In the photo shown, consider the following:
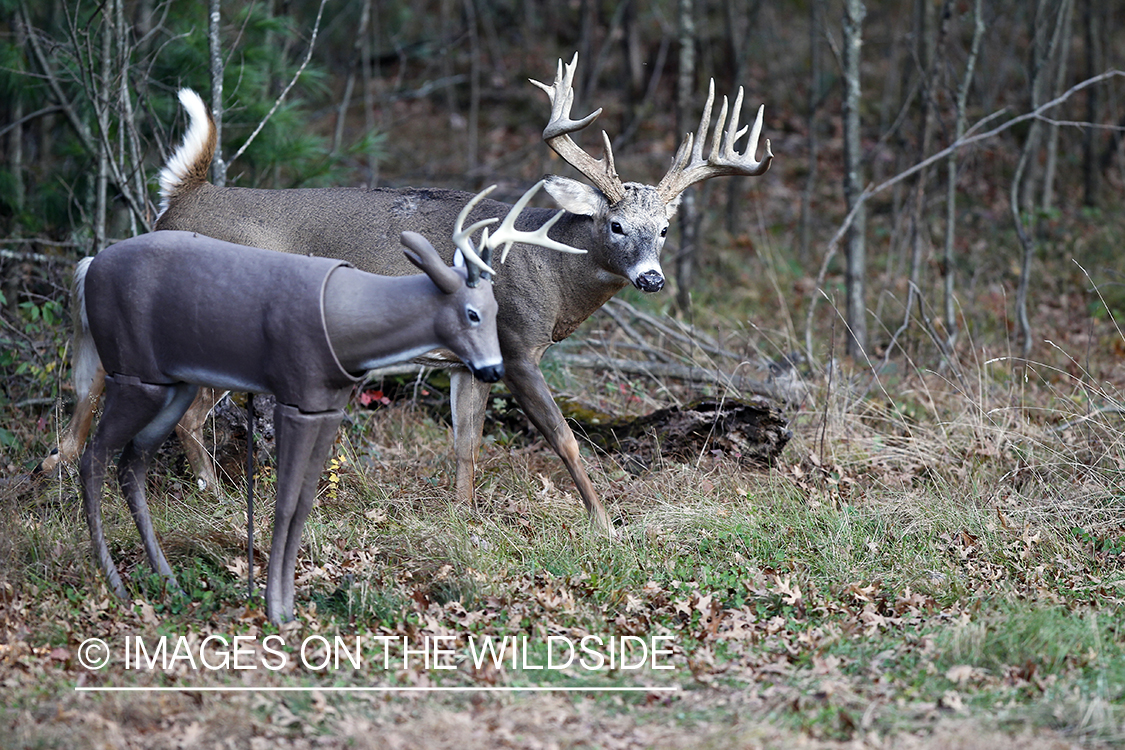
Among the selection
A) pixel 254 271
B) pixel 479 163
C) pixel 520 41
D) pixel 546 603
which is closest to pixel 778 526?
pixel 546 603

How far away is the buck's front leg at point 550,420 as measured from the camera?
18.9 ft

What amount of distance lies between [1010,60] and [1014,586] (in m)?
13.0

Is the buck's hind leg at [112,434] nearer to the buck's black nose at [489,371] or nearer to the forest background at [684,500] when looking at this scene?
the forest background at [684,500]

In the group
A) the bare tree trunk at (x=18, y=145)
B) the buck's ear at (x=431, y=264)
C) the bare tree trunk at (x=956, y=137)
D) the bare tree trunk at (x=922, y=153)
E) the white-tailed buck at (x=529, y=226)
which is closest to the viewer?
the buck's ear at (x=431, y=264)

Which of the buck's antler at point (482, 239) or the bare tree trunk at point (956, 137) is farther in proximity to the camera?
the bare tree trunk at point (956, 137)

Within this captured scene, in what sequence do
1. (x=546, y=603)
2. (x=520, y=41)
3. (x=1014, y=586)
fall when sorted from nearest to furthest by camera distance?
(x=546, y=603) → (x=1014, y=586) → (x=520, y=41)

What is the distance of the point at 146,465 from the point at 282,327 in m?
1.14

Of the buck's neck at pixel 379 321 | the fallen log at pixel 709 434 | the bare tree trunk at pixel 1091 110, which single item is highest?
the bare tree trunk at pixel 1091 110

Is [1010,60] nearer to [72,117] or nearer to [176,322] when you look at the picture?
[72,117]

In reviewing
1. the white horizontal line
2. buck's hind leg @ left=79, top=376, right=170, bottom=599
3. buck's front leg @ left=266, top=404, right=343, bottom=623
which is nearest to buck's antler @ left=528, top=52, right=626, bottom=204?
buck's front leg @ left=266, top=404, right=343, bottom=623

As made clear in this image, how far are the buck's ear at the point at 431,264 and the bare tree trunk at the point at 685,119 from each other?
5957 mm

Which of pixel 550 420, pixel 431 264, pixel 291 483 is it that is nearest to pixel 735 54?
pixel 550 420

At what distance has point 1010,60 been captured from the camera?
1603 cm

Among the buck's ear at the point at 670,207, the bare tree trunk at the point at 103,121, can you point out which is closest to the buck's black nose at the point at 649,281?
the buck's ear at the point at 670,207
